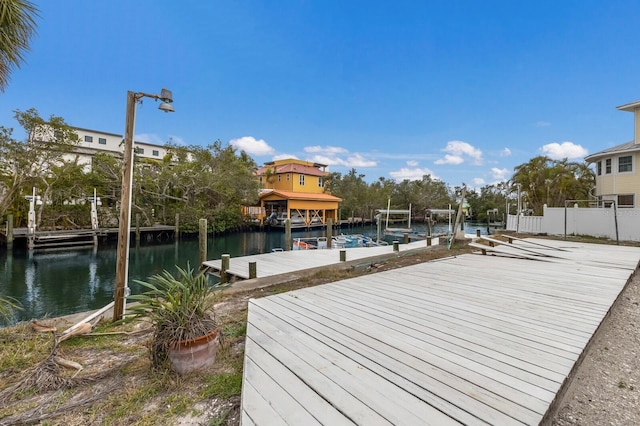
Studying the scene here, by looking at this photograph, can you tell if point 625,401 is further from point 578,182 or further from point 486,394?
point 578,182

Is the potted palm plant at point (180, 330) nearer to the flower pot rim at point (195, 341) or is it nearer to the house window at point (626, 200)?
the flower pot rim at point (195, 341)

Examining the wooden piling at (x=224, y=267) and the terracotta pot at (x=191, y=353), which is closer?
the terracotta pot at (x=191, y=353)

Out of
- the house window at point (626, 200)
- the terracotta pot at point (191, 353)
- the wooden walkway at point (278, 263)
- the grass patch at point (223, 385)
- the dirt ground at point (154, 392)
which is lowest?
the wooden walkway at point (278, 263)

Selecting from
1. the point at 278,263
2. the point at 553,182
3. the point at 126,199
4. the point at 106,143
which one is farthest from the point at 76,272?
the point at 106,143

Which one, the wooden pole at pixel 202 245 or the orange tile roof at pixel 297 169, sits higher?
the orange tile roof at pixel 297 169

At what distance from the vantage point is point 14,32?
3.24 m

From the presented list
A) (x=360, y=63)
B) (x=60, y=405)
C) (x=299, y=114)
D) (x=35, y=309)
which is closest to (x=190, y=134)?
(x=299, y=114)

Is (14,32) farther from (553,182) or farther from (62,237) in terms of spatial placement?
(553,182)

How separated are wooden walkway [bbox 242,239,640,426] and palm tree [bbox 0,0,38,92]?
3.96m

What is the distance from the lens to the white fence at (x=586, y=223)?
11820 mm

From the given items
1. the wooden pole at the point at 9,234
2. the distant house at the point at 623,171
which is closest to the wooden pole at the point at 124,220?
the wooden pole at the point at 9,234

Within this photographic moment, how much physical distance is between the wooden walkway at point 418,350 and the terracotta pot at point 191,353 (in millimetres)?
341

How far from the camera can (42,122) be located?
16.6 m

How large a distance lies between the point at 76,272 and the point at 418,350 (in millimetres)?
14915
